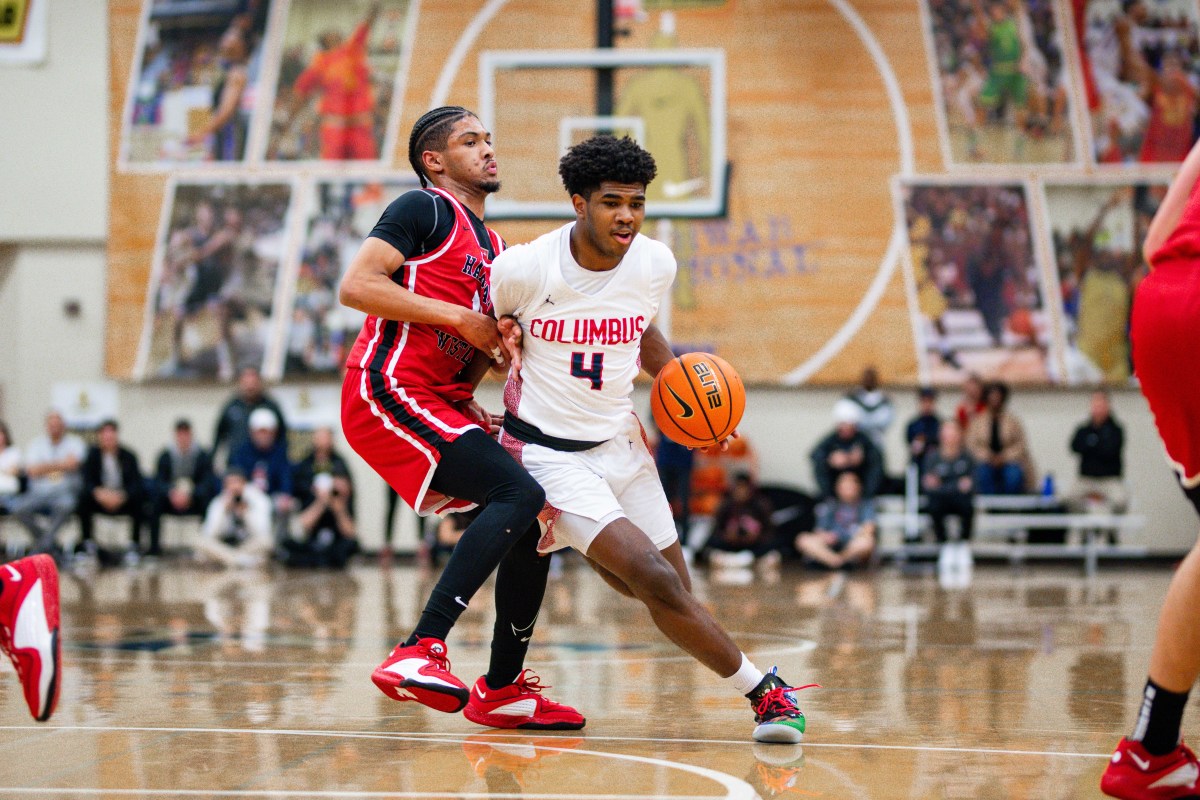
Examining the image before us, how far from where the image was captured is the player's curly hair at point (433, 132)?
4.49 meters

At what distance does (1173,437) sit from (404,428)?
7.21 ft

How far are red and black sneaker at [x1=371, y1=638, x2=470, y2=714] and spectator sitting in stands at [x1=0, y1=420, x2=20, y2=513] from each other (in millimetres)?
10228

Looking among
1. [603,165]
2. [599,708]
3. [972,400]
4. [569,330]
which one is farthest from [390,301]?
[972,400]

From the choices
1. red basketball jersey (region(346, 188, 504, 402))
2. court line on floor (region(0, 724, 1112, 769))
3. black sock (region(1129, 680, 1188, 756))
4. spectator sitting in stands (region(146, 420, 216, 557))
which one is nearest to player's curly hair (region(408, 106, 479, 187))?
red basketball jersey (region(346, 188, 504, 402))

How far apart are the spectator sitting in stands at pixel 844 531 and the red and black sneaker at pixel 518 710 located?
872 cm

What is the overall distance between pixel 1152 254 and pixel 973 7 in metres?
12.3

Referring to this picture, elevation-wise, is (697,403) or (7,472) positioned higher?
(697,403)

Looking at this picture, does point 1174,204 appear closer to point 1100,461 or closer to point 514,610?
point 514,610

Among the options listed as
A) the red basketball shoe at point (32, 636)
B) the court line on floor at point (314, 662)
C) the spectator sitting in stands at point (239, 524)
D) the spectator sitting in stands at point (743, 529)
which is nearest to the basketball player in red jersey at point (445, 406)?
the red basketball shoe at point (32, 636)

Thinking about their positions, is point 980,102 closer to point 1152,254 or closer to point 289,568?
point 289,568

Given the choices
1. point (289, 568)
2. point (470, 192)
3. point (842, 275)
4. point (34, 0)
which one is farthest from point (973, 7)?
point (470, 192)

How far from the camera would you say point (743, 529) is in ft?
44.0

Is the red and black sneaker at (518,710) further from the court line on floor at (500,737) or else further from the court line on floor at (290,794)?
the court line on floor at (290,794)

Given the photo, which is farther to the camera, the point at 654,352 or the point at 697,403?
the point at 654,352
